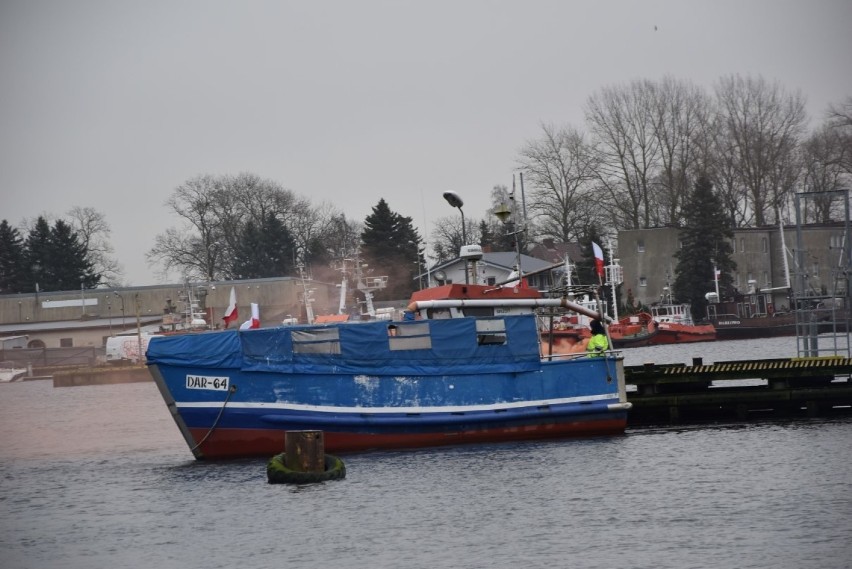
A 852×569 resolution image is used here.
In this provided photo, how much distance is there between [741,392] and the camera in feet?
102

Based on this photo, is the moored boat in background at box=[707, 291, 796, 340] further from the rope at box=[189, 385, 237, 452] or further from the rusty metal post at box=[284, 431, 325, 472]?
the rusty metal post at box=[284, 431, 325, 472]

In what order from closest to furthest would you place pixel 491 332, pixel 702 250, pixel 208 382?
pixel 208 382 < pixel 491 332 < pixel 702 250

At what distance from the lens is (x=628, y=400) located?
3169cm

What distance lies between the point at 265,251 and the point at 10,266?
27.9 m

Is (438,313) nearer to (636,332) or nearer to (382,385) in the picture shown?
(382,385)

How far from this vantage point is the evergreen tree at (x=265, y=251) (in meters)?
116

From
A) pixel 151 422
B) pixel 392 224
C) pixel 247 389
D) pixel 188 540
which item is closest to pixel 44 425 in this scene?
pixel 151 422

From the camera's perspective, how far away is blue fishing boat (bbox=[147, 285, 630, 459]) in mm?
27016

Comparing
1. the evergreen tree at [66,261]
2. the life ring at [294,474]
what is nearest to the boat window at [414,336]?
the life ring at [294,474]

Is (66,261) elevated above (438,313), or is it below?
above

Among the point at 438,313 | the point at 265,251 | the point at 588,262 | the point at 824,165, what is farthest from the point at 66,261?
the point at 438,313

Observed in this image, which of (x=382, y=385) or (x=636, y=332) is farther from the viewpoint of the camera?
(x=636, y=332)

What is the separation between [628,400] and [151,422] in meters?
21.0

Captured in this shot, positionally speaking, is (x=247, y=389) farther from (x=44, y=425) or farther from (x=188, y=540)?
(x=44, y=425)
